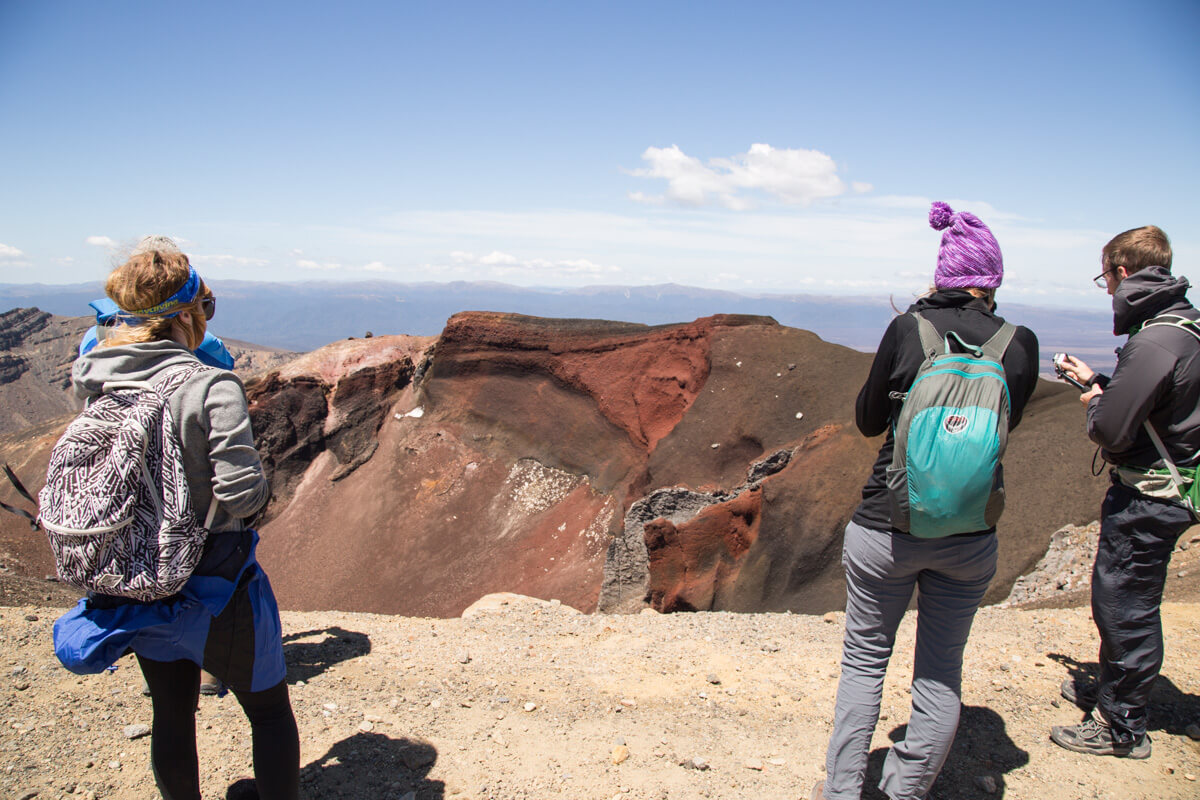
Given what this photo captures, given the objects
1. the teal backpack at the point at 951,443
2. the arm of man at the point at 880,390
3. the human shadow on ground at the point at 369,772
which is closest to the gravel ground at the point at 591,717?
the human shadow on ground at the point at 369,772

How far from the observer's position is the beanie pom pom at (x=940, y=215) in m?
2.73

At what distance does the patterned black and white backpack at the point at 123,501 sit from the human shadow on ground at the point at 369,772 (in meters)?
1.32

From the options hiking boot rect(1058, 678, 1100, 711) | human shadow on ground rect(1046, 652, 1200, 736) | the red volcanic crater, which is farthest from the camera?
the red volcanic crater

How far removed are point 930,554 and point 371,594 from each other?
A: 9226mm

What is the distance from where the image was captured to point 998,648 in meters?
4.27

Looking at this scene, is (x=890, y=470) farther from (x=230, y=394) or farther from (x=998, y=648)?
(x=998, y=648)

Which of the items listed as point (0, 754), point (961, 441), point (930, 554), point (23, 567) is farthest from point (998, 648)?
point (23, 567)

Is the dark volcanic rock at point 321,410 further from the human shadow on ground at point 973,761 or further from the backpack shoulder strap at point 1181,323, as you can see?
the backpack shoulder strap at point 1181,323

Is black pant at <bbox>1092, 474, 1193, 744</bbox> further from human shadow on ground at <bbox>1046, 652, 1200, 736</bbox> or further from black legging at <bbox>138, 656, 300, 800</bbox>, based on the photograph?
black legging at <bbox>138, 656, 300, 800</bbox>

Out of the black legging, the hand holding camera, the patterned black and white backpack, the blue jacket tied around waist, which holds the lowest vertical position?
the black legging

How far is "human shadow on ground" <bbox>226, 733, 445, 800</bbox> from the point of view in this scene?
2920 mm

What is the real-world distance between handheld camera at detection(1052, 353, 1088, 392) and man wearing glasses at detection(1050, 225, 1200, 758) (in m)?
0.03

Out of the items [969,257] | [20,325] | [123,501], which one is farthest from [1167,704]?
[20,325]

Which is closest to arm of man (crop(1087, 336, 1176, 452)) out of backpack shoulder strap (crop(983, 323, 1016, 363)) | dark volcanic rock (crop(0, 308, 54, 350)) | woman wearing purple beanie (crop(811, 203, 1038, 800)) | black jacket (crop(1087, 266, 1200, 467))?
black jacket (crop(1087, 266, 1200, 467))
